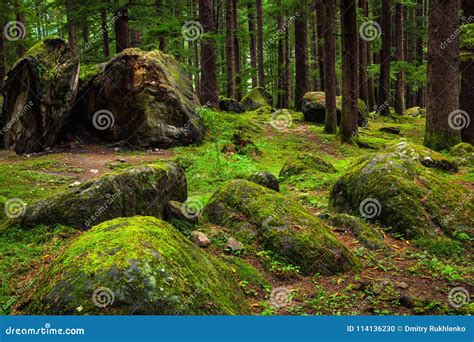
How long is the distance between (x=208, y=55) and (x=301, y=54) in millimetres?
6877

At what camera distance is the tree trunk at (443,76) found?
1153cm

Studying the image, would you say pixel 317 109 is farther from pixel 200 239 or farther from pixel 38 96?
pixel 200 239

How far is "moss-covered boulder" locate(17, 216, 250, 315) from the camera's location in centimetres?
311

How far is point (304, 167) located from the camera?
11500 mm

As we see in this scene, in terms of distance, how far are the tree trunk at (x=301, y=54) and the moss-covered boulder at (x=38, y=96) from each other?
1290cm

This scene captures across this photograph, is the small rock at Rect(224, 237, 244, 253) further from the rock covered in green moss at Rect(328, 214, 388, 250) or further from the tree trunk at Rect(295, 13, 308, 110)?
the tree trunk at Rect(295, 13, 308, 110)

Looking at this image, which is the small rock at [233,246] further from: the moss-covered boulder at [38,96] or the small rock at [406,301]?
the moss-covered boulder at [38,96]

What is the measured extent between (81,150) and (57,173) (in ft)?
11.4

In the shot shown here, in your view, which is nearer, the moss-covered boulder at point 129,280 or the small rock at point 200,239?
the moss-covered boulder at point 129,280

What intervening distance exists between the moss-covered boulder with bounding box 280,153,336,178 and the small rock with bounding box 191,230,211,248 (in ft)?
18.8

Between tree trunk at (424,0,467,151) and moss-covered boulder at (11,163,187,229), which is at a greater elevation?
tree trunk at (424,0,467,151)

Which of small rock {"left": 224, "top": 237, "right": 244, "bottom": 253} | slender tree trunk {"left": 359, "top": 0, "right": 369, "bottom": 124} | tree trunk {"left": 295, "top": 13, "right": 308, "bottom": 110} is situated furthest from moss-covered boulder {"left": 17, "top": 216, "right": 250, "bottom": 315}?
slender tree trunk {"left": 359, "top": 0, "right": 369, "bottom": 124}

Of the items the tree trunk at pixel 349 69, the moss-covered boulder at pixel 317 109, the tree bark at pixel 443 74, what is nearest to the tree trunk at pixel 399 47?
the moss-covered boulder at pixel 317 109

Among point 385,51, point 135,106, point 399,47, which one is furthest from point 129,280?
point 399,47
